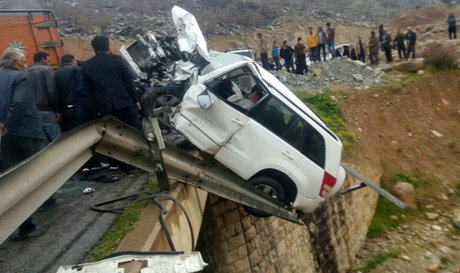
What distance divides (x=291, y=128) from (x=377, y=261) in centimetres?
629

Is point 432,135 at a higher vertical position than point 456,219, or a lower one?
higher

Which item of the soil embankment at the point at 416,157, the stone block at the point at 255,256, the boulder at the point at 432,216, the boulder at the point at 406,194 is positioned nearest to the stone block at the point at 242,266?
the stone block at the point at 255,256

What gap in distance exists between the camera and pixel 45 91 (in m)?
5.47

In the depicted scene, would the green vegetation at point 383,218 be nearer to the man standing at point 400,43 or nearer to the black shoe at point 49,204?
the man standing at point 400,43

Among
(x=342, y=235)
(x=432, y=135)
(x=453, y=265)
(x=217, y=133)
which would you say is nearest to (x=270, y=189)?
(x=217, y=133)

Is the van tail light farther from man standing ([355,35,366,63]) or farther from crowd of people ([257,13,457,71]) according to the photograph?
man standing ([355,35,366,63])

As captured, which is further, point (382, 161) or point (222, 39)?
point (222, 39)

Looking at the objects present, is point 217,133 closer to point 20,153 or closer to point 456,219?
point 20,153

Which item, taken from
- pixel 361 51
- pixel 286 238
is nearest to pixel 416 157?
pixel 361 51

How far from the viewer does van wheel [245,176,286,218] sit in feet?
18.4

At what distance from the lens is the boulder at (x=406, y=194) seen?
11583mm

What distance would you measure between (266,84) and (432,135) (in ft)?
34.4

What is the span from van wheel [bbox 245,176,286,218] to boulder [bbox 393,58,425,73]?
41.2ft

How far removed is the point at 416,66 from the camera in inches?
619
